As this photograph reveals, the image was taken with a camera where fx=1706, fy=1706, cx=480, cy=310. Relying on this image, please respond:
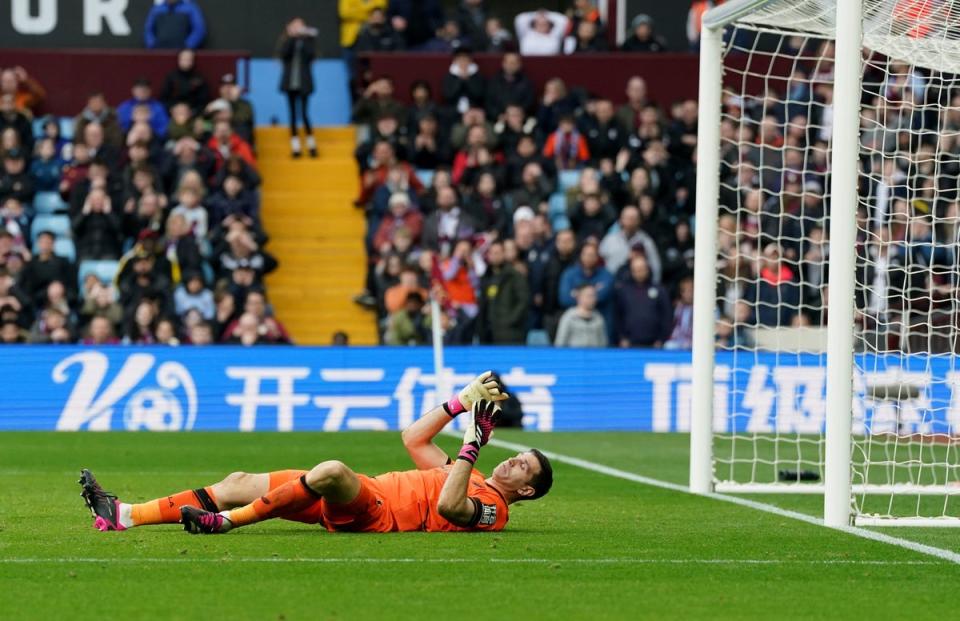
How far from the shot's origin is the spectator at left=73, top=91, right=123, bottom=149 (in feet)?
75.2

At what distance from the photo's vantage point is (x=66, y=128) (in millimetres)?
24328

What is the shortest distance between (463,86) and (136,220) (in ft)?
17.9

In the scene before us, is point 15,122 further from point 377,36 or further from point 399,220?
point 377,36

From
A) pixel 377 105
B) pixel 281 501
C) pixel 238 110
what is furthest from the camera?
pixel 377 105

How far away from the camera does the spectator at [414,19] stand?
1030 inches

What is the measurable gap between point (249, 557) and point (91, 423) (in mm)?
11496

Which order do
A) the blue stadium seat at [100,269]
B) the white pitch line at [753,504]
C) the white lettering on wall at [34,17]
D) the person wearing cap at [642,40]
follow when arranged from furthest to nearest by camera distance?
the white lettering on wall at [34,17]
the person wearing cap at [642,40]
the blue stadium seat at [100,269]
the white pitch line at [753,504]

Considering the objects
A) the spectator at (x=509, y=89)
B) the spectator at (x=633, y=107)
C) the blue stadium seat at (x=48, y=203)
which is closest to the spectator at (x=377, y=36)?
the spectator at (x=509, y=89)

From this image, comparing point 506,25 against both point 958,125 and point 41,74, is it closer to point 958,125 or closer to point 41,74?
point 41,74

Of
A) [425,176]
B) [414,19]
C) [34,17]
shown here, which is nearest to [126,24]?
[34,17]

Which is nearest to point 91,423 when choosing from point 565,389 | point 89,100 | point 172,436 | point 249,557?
point 172,436

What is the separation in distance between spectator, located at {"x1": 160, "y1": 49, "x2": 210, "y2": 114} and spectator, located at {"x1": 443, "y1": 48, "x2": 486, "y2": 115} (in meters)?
3.48

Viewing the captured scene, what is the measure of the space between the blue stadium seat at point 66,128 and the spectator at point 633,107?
25.5 feet

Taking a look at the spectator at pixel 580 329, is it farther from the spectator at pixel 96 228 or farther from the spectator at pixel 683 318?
the spectator at pixel 96 228
